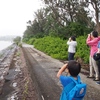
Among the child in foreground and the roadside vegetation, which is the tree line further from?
the child in foreground

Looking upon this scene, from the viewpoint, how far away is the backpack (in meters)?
2.87

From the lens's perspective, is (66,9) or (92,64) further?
(66,9)

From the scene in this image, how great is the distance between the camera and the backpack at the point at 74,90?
9.41 feet

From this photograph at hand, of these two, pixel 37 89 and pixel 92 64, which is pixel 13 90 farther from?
pixel 92 64

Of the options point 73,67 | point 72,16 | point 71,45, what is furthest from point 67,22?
point 73,67

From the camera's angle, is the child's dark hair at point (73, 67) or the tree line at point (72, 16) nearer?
the child's dark hair at point (73, 67)

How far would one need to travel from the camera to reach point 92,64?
7.69m

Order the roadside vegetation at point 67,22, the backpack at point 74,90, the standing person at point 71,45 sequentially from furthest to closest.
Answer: the roadside vegetation at point 67,22, the standing person at point 71,45, the backpack at point 74,90

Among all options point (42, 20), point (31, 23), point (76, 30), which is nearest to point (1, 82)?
point (76, 30)

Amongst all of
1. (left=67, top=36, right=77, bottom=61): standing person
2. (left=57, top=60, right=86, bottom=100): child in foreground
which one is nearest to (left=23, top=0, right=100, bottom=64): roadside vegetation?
(left=67, top=36, right=77, bottom=61): standing person

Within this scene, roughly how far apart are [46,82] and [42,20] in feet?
142

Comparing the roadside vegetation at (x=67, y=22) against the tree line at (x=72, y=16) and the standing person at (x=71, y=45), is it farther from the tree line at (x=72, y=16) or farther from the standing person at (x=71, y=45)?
the standing person at (x=71, y=45)

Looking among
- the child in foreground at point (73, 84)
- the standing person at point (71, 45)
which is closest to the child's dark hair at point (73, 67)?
the child in foreground at point (73, 84)

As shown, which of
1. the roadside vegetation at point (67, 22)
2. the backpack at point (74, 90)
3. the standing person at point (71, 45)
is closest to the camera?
the backpack at point (74, 90)
